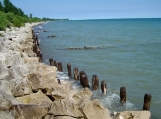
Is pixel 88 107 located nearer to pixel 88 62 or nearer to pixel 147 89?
pixel 147 89

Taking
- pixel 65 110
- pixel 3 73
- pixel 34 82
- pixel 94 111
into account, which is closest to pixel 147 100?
pixel 94 111

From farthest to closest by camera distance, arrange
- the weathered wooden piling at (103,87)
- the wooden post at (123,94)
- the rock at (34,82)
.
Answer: the weathered wooden piling at (103,87)
the wooden post at (123,94)
the rock at (34,82)

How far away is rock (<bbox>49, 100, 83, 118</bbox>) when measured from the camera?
21.8 feet

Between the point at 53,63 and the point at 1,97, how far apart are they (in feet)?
42.2

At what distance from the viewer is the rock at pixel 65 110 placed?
262 inches

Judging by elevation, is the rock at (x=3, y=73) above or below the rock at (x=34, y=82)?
above

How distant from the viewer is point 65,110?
6715 millimetres

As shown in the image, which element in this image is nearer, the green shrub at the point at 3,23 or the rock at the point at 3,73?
the rock at the point at 3,73

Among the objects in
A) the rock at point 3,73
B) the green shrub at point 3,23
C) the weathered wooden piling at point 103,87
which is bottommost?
the weathered wooden piling at point 103,87

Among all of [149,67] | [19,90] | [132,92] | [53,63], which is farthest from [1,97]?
[149,67]

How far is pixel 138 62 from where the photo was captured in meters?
21.4

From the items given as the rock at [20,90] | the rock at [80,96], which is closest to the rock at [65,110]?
the rock at [20,90]

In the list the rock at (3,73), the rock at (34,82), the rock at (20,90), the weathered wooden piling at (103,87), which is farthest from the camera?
the weathered wooden piling at (103,87)

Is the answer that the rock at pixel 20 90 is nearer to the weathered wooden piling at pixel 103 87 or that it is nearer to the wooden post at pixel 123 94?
the wooden post at pixel 123 94
